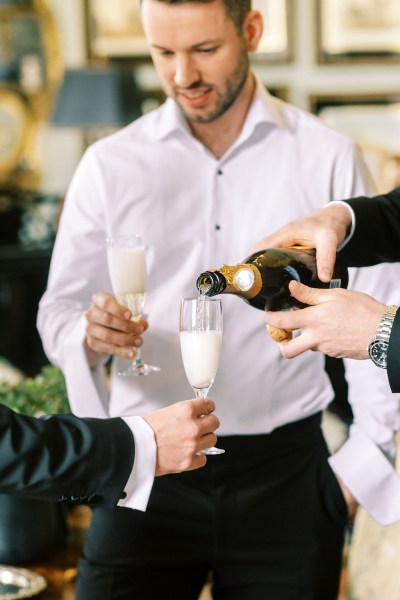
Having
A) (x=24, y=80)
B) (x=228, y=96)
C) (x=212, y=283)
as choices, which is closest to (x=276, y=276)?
(x=212, y=283)

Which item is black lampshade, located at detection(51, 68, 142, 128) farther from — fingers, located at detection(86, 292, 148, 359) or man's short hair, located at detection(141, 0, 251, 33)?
fingers, located at detection(86, 292, 148, 359)

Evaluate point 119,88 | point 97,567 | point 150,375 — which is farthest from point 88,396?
point 119,88

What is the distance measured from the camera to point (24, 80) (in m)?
5.92

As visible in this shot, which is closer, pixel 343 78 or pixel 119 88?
pixel 119 88

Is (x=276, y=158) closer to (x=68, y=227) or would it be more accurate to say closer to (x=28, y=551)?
(x=68, y=227)

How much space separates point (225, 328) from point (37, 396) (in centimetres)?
59

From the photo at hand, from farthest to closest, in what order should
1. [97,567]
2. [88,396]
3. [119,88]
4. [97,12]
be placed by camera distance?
[97,12] → [119,88] → [88,396] → [97,567]

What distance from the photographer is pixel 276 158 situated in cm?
221

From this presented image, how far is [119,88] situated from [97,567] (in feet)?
12.7

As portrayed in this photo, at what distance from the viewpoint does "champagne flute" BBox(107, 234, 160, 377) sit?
79.9 inches

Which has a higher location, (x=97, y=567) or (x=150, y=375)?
(x=150, y=375)

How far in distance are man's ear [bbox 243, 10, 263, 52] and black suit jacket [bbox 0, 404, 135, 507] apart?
39.2 inches

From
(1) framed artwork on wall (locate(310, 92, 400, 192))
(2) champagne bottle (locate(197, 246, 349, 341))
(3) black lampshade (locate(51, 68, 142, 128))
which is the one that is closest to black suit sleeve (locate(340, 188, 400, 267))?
(2) champagne bottle (locate(197, 246, 349, 341))

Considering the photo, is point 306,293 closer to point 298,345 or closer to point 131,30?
point 298,345
